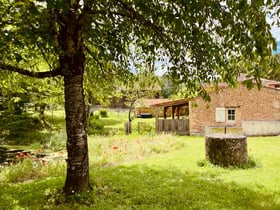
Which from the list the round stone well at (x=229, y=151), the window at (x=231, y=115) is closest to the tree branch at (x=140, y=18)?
the round stone well at (x=229, y=151)

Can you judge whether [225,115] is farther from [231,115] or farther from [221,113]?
[231,115]

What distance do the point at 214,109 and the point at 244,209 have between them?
19.3 m

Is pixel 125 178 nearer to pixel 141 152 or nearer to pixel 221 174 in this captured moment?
pixel 221 174

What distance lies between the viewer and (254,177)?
26.8ft

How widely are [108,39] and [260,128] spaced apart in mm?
20410

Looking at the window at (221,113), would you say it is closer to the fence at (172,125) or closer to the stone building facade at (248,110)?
the stone building facade at (248,110)

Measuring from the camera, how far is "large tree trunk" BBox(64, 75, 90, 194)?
571 centimetres

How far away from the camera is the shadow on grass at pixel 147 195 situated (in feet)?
18.5

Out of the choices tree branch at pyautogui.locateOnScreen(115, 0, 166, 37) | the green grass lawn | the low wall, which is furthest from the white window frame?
tree branch at pyautogui.locateOnScreen(115, 0, 166, 37)

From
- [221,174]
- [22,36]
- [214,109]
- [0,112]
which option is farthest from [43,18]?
[214,109]

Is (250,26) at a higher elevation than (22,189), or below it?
higher

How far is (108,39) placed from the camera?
646cm

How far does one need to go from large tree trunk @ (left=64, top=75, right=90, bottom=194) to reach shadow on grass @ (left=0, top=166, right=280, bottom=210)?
0.40 meters

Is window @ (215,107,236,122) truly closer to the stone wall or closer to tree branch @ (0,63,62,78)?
the stone wall
